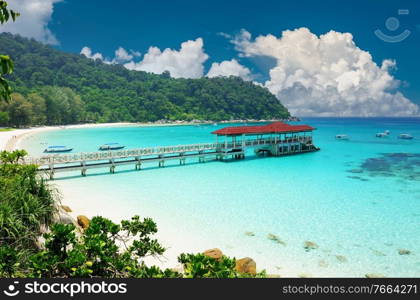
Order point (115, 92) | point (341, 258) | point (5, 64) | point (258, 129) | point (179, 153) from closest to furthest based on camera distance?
point (5, 64), point (341, 258), point (179, 153), point (258, 129), point (115, 92)

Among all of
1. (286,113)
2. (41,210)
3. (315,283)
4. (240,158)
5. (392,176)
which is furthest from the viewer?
(286,113)

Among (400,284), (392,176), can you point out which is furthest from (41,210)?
(392,176)

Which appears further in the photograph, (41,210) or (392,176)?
(392,176)

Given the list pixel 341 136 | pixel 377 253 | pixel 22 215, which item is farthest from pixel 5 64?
pixel 341 136

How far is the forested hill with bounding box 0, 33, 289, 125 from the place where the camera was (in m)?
93.5

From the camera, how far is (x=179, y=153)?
29625 millimetres

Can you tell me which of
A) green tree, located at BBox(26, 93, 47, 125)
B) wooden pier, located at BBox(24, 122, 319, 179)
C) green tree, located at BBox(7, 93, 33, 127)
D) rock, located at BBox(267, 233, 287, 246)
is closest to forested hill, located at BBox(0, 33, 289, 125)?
green tree, located at BBox(26, 93, 47, 125)

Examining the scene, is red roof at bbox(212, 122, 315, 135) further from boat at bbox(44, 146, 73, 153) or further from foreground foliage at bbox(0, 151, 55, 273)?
foreground foliage at bbox(0, 151, 55, 273)

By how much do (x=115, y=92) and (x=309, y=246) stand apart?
13398 cm

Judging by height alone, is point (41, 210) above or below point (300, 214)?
above

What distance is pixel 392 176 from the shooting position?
2400 cm

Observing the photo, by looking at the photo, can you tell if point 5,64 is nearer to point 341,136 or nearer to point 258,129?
point 258,129

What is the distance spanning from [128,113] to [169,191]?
103970 mm

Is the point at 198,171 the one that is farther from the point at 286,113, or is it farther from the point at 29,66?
the point at 286,113
